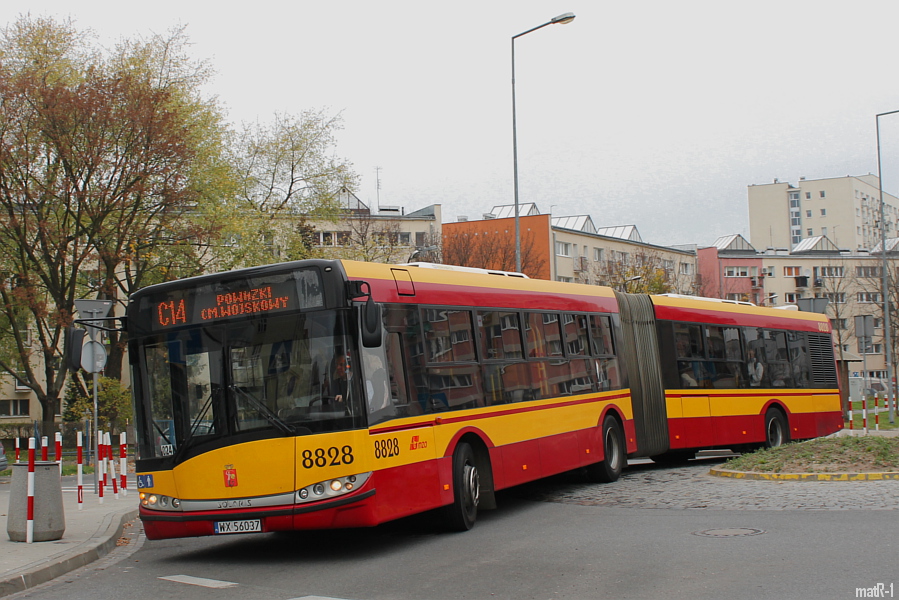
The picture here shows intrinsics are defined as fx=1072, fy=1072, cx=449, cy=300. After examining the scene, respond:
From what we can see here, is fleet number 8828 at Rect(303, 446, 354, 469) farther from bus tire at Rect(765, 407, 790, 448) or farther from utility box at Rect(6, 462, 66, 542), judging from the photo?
bus tire at Rect(765, 407, 790, 448)

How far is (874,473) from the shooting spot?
48.1 ft

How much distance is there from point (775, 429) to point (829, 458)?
18.4 feet

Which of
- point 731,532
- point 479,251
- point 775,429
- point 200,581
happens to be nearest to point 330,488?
point 200,581

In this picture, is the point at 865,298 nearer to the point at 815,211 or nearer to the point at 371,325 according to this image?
the point at 815,211

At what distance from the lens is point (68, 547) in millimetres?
10781

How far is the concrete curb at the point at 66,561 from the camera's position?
29.2 feet

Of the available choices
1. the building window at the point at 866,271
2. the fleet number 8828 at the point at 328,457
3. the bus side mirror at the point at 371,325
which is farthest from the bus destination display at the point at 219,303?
the building window at the point at 866,271

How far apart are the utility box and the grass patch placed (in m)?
9.76

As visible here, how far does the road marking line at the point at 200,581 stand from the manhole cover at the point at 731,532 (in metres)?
4.54

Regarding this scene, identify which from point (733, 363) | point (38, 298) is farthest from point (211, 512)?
point (38, 298)

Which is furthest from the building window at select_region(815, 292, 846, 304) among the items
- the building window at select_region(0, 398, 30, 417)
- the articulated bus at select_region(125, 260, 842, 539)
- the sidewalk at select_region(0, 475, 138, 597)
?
the sidewalk at select_region(0, 475, 138, 597)

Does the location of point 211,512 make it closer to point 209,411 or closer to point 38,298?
point 209,411

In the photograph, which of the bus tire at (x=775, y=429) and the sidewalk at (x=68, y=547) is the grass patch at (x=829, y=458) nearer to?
the bus tire at (x=775, y=429)

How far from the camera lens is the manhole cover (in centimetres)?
1028
